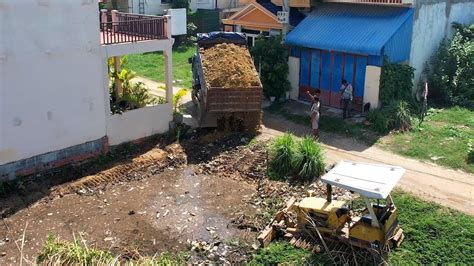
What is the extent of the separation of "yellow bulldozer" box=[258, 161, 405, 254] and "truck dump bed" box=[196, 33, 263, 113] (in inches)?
233

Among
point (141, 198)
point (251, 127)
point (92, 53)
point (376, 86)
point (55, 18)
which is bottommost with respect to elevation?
point (141, 198)

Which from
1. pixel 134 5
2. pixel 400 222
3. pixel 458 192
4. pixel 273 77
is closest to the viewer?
pixel 400 222

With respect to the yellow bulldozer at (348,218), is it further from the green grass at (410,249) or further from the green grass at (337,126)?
the green grass at (337,126)

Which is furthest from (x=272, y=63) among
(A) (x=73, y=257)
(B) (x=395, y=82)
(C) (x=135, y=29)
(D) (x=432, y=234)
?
(A) (x=73, y=257)

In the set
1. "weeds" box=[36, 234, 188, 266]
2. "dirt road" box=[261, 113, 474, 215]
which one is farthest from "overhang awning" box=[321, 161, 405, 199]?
"weeds" box=[36, 234, 188, 266]

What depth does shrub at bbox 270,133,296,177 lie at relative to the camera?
15070 mm

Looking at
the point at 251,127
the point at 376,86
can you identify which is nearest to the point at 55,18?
the point at 251,127

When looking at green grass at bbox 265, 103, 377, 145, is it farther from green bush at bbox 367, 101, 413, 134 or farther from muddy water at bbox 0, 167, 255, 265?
muddy water at bbox 0, 167, 255, 265

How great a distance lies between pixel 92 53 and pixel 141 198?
4.70m

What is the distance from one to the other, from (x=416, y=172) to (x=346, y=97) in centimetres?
495

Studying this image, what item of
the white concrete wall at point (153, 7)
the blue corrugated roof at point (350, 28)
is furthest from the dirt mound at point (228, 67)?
the white concrete wall at point (153, 7)

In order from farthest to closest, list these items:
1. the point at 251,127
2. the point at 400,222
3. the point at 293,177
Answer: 1. the point at 251,127
2. the point at 293,177
3. the point at 400,222

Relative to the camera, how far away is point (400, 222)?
487 inches

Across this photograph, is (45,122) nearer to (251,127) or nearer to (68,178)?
(68,178)
